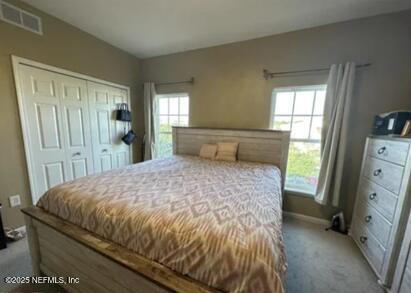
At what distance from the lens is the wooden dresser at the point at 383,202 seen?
1368 mm

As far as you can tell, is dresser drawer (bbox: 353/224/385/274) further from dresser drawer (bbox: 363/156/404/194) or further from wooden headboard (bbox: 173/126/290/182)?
wooden headboard (bbox: 173/126/290/182)

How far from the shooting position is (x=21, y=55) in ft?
6.57

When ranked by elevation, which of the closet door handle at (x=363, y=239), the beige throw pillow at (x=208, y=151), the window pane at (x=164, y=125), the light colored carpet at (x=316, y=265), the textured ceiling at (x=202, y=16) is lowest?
the light colored carpet at (x=316, y=265)

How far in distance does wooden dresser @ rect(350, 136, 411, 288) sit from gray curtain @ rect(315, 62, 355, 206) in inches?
9.7

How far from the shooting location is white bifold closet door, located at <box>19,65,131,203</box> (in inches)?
84.4

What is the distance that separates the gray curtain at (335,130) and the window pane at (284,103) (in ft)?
1.52

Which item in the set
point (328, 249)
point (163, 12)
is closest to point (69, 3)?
point (163, 12)

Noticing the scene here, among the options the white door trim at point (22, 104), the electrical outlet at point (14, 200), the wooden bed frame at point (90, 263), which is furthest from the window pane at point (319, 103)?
the electrical outlet at point (14, 200)

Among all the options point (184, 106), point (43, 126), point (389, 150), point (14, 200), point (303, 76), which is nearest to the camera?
point (389, 150)

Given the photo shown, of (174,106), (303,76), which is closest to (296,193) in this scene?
(303,76)

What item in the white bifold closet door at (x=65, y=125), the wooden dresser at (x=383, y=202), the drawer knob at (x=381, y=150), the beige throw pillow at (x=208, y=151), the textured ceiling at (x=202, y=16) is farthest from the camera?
the beige throw pillow at (x=208, y=151)

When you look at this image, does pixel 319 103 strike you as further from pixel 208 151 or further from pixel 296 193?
pixel 208 151

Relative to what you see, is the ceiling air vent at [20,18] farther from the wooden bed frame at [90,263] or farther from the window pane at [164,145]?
the window pane at [164,145]

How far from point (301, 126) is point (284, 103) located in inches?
16.8
